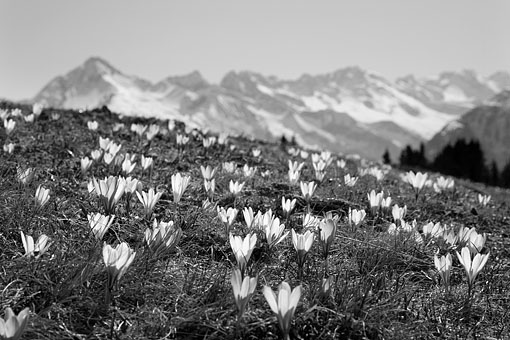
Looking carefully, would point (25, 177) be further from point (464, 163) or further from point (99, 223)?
point (464, 163)

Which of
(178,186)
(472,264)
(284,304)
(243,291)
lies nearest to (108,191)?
(178,186)

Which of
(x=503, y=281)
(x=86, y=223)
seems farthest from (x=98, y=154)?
(x=503, y=281)

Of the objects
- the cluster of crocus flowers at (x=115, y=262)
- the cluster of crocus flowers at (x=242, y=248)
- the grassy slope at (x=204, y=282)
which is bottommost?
the grassy slope at (x=204, y=282)

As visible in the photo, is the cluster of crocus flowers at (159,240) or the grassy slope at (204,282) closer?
the grassy slope at (204,282)

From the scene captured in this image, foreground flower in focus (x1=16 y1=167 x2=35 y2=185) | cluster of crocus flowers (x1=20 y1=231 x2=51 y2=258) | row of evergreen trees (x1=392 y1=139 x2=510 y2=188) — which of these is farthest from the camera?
row of evergreen trees (x1=392 y1=139 x2=510 y2=188)

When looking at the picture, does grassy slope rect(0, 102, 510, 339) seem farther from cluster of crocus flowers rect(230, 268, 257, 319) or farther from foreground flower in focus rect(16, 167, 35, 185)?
cluster of crocus flowers rect(230, 268, 257, 319)

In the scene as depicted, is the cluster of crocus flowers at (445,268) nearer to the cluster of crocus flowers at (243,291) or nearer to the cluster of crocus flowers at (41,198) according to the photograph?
the cluster of crocus flowers at (243,291)

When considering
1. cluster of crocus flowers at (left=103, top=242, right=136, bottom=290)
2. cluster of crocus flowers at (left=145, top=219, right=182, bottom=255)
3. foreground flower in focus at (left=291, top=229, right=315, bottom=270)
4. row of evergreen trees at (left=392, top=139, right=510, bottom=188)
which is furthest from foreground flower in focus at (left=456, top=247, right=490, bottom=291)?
row of evergreen trees at (left=392, top=139, right=510, bottom=188)

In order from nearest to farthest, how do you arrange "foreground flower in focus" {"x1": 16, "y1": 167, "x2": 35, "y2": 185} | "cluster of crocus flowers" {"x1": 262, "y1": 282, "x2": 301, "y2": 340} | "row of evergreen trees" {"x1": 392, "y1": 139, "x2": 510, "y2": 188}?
"cluster of crocus flowers" {"x1": 262, "y1": 282, "x2": 301, "y2": 340} → "foreground flower in focus" {"x1": 16, "y1": 167, "x2": 35, "y2": 185} → "row of evergreen trees" {"x1": 392, "y1": 139, "x2": 510, "y2": 188}

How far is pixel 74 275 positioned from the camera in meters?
2.24

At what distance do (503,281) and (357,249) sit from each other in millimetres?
1056

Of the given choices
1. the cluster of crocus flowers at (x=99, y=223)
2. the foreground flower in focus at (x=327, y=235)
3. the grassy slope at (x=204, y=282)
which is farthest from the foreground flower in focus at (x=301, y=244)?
the cluster of crocus flowers at (x=99, y=223)

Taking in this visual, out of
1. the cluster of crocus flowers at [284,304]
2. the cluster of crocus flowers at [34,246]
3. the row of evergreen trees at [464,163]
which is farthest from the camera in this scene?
the row of evergreen trees at [464,163]

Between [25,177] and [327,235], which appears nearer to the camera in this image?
[327,235]
